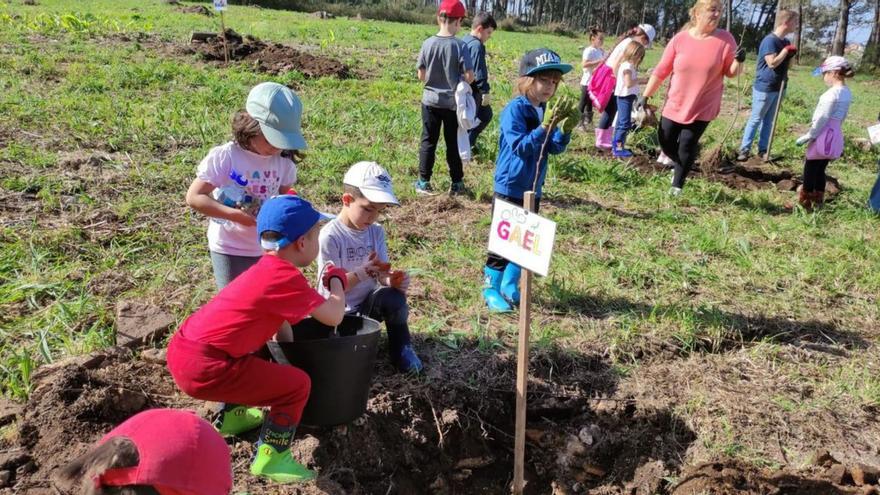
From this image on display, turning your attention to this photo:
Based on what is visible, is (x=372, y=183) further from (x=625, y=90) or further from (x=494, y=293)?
(x=625, y=90)

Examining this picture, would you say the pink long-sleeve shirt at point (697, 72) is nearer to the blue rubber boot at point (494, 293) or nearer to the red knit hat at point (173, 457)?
the blue rubber boot at point (494, 293)

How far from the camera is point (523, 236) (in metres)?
2.35

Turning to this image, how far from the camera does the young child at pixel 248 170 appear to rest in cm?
257

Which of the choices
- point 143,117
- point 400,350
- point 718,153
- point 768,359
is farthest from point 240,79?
point 768,359

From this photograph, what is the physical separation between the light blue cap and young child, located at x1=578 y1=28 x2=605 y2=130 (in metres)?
5.94

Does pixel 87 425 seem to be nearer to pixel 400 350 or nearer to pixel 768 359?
pixel 400 350

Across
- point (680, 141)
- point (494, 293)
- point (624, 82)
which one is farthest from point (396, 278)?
point (624, 82)

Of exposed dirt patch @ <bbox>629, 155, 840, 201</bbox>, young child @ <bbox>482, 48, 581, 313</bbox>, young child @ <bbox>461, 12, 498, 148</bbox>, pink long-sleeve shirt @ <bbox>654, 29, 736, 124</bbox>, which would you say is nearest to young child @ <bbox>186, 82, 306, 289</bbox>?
young child @ <bbox>482, 48, 581, 313</bbox>

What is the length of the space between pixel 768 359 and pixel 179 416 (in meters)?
3.09

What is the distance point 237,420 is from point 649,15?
60.9m

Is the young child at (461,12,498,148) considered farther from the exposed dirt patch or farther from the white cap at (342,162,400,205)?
the white cap at (342,162,400,205)

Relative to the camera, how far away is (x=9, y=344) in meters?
3.01

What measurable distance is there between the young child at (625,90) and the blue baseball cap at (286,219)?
5737mm

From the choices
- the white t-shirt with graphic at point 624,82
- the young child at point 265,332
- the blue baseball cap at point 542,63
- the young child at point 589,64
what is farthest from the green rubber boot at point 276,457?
the young child at point 589,64
